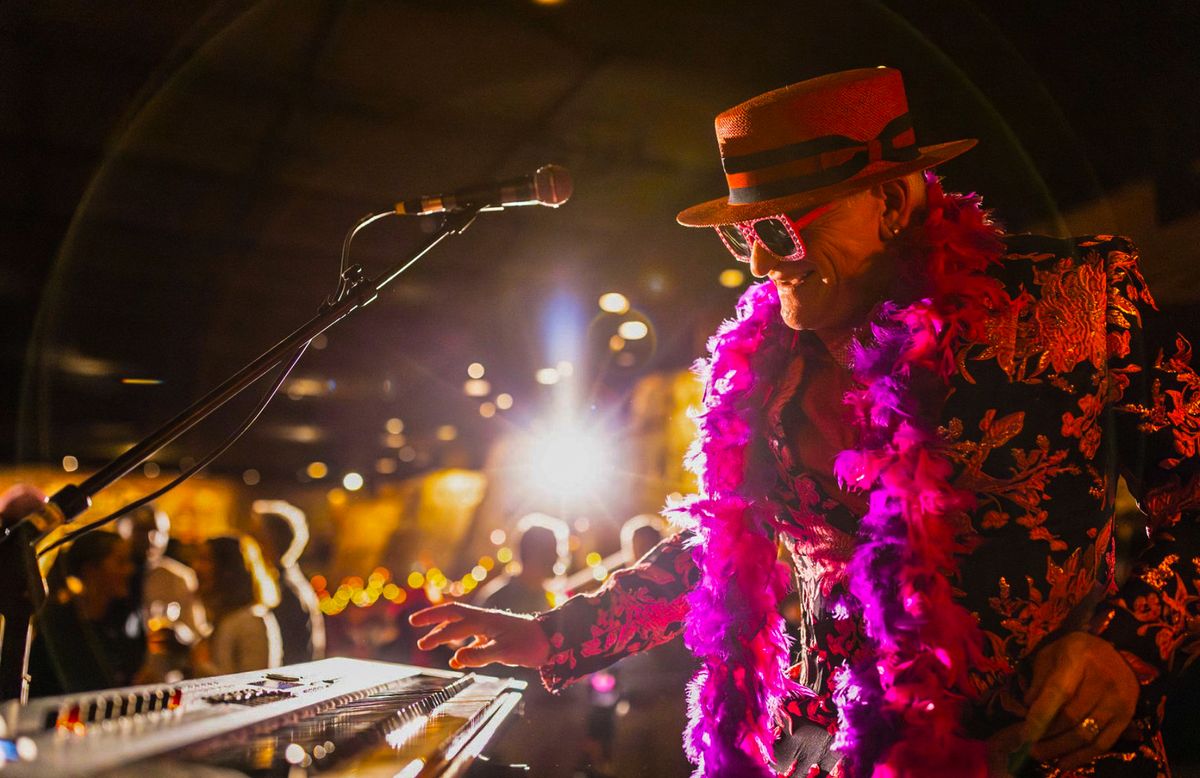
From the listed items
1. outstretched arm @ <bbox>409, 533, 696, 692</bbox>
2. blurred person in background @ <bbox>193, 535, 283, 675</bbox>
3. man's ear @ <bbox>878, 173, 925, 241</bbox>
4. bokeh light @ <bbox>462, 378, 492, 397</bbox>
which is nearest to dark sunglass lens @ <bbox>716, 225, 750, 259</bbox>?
man's ear @ <bbox>878, 173, 925, 241</bbox>

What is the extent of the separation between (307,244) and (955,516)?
6.23 m

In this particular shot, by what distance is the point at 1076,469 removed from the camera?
113 cm

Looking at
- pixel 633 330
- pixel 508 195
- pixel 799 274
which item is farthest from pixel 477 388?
pixel 799 274

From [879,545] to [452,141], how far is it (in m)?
4.22

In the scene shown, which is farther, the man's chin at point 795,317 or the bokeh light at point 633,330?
the bokeh light at point 633,330

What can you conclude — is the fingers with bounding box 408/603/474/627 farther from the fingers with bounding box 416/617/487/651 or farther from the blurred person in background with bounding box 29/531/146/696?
the blurred person in background with bounding box 29/531/146/696

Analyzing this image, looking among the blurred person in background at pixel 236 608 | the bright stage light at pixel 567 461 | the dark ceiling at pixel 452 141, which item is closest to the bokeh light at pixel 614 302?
the dark ceiling at pixel 452 141

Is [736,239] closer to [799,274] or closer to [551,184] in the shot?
[799,274]

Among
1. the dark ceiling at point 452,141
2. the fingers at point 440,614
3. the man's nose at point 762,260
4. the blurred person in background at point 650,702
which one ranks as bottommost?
the blurred person in background at point 650,702

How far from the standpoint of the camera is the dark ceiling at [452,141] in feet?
9.00

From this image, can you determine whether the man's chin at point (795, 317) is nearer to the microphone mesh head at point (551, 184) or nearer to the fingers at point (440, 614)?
the microphone mesh head at point (551, 184)

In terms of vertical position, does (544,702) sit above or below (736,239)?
below

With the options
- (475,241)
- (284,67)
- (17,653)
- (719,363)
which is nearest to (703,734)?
(719,363)

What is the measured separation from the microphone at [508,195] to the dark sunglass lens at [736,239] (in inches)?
11.7
